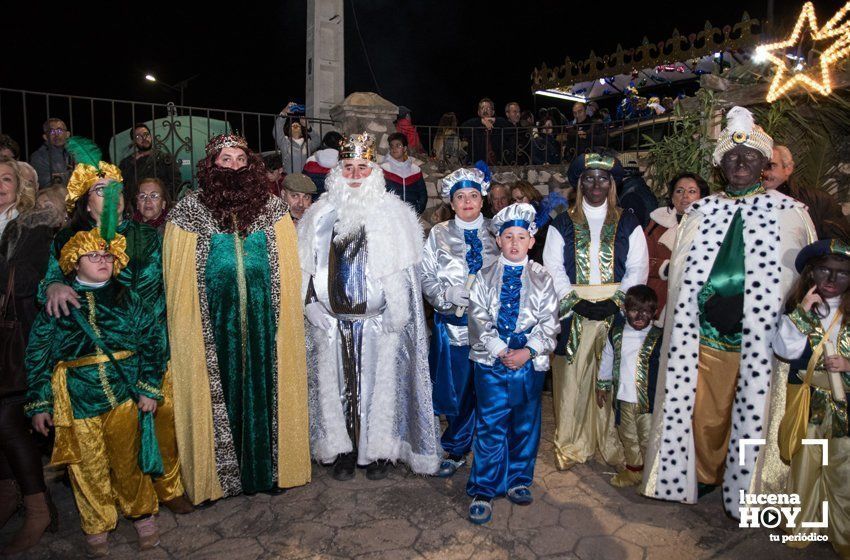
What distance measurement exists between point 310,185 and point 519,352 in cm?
285

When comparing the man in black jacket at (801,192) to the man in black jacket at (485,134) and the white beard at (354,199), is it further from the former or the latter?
the man in black jacket at (485,134)

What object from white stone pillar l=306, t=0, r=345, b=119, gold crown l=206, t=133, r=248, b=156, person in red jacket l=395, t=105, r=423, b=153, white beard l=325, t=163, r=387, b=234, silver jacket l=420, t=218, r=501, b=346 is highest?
white stone pillar l=306, t=0, r=345, b=119

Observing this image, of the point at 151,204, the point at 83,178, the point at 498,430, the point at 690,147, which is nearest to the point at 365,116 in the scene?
the point at 690,147

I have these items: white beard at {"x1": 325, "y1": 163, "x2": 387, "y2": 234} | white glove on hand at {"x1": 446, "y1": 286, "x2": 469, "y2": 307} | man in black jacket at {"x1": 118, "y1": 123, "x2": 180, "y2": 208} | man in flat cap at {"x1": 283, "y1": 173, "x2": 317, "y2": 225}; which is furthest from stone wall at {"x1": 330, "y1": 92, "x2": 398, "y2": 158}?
white glove on hand at {"x1": 446, "y1": 286, "x2": 469, "y2": 307}

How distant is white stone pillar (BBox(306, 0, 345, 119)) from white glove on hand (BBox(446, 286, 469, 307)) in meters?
7.15

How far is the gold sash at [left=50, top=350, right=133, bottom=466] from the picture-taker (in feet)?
10.5

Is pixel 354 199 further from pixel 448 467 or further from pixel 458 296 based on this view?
pixel 448 467

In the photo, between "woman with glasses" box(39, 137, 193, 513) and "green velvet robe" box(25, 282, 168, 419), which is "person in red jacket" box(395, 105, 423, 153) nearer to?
"woman with glasses" box(39, 137, 193, 513)

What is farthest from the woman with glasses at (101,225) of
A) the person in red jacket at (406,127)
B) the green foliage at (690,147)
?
the person in red jacket at (406,127)

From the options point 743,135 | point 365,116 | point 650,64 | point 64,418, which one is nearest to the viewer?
point 64,418

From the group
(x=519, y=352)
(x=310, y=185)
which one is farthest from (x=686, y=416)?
(x=310, y=185)

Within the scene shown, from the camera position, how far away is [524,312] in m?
3.72

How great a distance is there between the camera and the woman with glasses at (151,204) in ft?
14.7

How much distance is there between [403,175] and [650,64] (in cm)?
699
